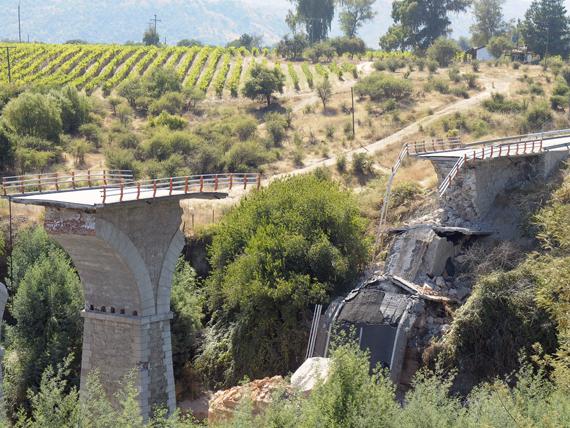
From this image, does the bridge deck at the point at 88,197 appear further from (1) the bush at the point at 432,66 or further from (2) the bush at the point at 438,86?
(1) the bush at the point at 432,66

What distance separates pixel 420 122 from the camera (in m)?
55.4

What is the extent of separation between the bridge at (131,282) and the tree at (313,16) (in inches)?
2856

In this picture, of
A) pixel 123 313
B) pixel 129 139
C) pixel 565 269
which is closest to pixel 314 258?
pixel 123 313

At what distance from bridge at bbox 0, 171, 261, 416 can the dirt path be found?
1871cm

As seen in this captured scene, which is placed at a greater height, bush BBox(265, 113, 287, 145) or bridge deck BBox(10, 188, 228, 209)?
bridge deck BBox(10, 188, 228, 209)

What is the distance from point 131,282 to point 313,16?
75.0 m

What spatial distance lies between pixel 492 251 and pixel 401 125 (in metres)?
26.5

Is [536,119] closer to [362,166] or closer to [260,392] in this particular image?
[362,166]

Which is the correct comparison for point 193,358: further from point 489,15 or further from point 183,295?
point 489,15

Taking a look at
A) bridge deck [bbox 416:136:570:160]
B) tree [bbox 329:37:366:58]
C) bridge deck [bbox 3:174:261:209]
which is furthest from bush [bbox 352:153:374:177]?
tree [bbox 329:37:366:58]

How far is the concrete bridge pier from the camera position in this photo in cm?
2483

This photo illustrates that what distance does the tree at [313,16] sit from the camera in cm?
9619

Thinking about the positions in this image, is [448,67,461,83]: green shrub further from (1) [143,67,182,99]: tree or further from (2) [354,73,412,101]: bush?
(1) [143,67,182,99]: tree

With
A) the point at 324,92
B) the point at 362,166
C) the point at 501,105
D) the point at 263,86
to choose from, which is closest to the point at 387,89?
the point at 324,92
